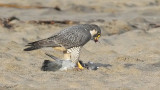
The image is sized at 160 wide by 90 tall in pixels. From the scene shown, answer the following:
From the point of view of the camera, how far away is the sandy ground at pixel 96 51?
7.06 meters

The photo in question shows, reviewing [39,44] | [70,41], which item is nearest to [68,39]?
[70,41]

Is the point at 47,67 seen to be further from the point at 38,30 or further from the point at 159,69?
the point at 38,30

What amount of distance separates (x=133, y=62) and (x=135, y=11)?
25.1 ft

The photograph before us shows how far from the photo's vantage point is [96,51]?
9945 millimetres

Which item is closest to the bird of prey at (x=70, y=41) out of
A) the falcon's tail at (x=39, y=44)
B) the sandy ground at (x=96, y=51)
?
the falcon's tail at (x=39, y=44)

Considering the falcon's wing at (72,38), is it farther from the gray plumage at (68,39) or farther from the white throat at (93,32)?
the white throat at (93,32)

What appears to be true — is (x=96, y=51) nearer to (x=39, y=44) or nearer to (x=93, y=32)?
(x=93, y=32)

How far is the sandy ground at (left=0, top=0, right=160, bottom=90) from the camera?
706 cm

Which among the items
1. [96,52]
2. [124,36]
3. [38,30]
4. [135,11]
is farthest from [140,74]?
[135,11]

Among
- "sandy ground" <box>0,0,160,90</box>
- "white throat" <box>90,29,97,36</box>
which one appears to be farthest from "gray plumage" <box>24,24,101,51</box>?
"sandy ground" <box>0,0,160,90</box>

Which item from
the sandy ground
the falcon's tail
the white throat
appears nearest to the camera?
the sandy ground

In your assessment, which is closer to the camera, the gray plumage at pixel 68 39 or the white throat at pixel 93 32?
the gray plumage at pixel 68 39

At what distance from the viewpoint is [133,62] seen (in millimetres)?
8906

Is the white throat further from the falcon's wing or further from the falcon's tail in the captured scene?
the falcon's tail
